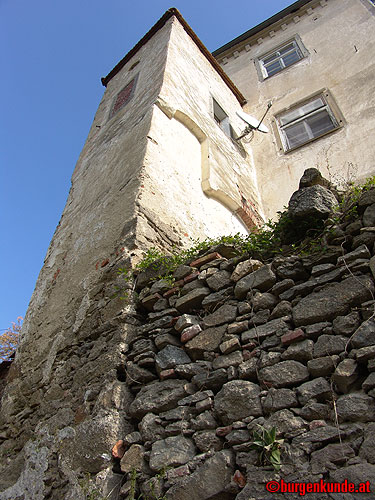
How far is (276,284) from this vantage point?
2.61m

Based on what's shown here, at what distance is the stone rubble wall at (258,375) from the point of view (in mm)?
1826

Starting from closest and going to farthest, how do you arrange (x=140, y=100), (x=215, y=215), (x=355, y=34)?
(x=215, y=215), (x=140, y=100), (x=355, y=34)

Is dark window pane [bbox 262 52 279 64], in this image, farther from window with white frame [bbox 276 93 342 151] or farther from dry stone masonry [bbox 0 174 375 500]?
dry stone masonry [bbox 0 174 375 500]

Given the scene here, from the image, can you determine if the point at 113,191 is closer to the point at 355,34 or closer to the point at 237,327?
the point at 237,327

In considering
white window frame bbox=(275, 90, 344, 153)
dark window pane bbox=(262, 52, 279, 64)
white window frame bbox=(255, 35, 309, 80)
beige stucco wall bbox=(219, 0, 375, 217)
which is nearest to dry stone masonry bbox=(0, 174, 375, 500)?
beige stucco wall bbox=(219, 0, 375, 217)

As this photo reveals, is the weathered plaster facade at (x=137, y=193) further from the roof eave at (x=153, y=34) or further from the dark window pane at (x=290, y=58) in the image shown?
the dark window pane at (x=290, y=58)

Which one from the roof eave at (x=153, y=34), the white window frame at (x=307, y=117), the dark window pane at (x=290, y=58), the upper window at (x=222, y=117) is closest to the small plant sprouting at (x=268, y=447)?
the white window frame at (x=307, y=117)

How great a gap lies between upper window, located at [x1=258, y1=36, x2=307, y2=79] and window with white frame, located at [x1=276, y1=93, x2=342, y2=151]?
226cm

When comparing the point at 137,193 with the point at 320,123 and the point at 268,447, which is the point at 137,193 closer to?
the point at 268,447

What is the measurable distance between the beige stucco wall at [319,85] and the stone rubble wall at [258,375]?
4.52m

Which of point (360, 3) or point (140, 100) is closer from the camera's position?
point (140, 100)

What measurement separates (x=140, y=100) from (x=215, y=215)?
2.64m

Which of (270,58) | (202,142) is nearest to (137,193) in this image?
(202,142)

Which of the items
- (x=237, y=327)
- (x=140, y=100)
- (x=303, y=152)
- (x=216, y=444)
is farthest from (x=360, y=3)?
(x=216, y=444)
